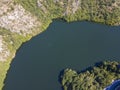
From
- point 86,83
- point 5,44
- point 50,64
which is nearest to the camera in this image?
point 86,83

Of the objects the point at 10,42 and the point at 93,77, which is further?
the point at 10,42

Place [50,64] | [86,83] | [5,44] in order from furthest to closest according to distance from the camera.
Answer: [5,44], [50,64], [86,83]

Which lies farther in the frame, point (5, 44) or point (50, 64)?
point (5, 44)

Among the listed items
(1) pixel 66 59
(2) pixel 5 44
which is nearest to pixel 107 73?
(1) pixel 66 59

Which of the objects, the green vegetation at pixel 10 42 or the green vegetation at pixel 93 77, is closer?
the green vegetation at pixel 93 77

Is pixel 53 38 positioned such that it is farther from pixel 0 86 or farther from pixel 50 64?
pixel 0 86

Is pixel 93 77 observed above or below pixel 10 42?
below

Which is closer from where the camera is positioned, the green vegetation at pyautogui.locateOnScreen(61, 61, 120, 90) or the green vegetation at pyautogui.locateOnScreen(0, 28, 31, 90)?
the green vegetation at pyautogui.locateOnScreen(61, 61, 120, 90)
